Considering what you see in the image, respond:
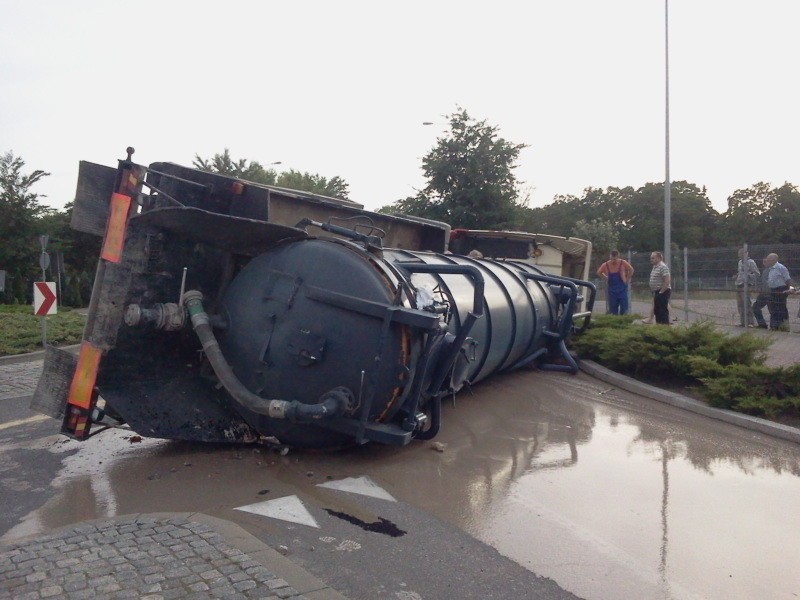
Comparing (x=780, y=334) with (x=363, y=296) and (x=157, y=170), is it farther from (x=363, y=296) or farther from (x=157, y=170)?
(x=157, y=170)

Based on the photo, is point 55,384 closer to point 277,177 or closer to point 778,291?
point 778,291

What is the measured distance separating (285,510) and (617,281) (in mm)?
11666

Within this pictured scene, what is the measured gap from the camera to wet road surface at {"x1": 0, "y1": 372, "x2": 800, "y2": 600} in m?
4.22

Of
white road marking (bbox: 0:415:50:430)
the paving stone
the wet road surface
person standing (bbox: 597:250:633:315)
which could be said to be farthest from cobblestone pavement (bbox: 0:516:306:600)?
person standing (bbox: 597:250:633:315)

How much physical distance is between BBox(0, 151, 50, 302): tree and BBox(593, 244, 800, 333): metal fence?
22.1 m

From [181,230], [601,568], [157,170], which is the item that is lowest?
[601,568]

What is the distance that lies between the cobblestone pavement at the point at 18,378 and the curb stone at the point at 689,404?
7.39m

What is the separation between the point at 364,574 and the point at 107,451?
3.18 metres

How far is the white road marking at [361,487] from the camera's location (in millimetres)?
5339

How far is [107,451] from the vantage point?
629cm

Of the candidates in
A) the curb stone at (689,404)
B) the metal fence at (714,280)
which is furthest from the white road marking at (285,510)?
the metal fence at (714,280)

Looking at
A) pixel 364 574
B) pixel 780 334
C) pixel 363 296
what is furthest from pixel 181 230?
pixel 780 334

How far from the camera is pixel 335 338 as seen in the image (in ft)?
18.2

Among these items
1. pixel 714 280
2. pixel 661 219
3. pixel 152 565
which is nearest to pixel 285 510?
pixel 152 565
